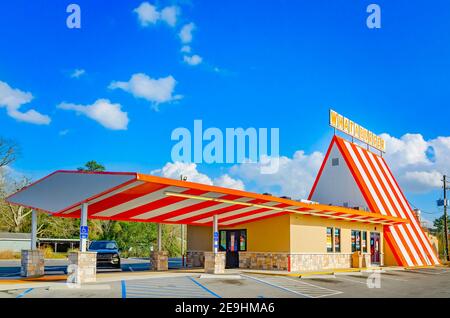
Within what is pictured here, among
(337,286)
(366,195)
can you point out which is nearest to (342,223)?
(366,195)

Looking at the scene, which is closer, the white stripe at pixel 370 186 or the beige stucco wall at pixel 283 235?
the beige stucco wall at pixel 283 235

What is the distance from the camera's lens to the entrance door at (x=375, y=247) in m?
38.4

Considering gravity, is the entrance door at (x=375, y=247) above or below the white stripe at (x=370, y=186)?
below

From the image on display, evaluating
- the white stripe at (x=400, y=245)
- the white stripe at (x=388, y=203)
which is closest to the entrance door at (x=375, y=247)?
the white stripe at (x=400, y=245)

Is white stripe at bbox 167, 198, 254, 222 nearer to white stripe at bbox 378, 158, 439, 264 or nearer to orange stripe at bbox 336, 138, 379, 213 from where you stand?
orange stripe at bbox 336, 138, 379, 213

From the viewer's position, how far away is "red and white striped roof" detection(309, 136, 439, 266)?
40281 mm

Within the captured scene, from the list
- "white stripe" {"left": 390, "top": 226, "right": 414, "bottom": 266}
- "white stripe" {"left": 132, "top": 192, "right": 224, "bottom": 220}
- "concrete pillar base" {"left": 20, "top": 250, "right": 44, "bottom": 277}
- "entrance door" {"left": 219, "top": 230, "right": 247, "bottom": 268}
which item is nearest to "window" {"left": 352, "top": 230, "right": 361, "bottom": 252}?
"white stripe" {"left": 390, "top": 226, "right": 414, "bottom": 266}

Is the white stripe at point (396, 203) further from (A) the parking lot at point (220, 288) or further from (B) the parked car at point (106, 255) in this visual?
(B) the parked car at point (106, 255)

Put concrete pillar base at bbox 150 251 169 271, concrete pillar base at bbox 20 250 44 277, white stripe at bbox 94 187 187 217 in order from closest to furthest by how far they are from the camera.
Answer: white stripe at bbox 94 187 187 217 < concrete pillar base at bbox 20 250 44 277 < concrete pillar base at bbox 150 251 169 271

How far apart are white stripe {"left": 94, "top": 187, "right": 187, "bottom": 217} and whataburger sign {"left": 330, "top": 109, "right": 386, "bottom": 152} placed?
1064 inches

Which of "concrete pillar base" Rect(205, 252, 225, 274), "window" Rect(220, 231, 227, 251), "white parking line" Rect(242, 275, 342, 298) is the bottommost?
"white parking line" Rect(242, 275, 342, 298)

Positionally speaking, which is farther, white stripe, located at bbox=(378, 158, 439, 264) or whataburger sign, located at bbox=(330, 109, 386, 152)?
white stripe, located at bbox=(378, 158, 439, 264)

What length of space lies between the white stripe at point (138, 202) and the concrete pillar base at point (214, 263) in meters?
4.98

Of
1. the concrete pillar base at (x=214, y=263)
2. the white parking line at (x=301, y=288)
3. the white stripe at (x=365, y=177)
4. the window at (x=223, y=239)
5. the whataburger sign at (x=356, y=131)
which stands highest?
the whataburger sign at (x=356, y=131)
